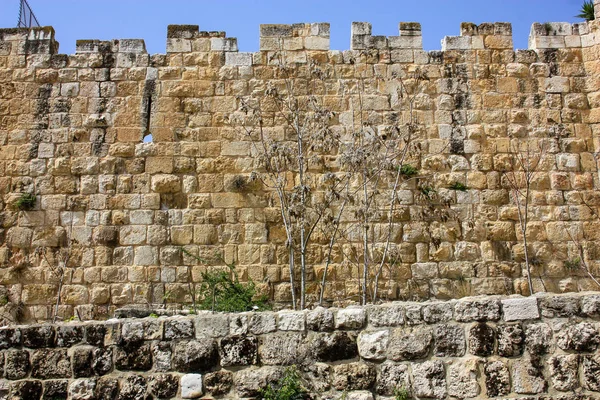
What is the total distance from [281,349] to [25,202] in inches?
225

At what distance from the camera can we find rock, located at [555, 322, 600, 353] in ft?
13.4

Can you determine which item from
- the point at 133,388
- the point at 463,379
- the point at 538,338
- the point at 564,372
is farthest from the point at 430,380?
the point at 133,388

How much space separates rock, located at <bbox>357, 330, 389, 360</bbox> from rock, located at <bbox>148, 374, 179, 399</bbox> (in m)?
1.34

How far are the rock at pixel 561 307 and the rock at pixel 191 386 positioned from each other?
251 cm

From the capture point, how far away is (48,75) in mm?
8828

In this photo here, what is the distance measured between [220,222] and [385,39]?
12.3 ft

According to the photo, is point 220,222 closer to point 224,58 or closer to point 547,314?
point 224,58

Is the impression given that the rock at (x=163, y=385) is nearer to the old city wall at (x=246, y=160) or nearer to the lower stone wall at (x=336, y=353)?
the lower stone wall at (x=336, y=353)

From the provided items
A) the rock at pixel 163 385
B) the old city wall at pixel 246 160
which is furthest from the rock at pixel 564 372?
the old city wall at pixel 246 160

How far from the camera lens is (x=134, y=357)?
4195 mm

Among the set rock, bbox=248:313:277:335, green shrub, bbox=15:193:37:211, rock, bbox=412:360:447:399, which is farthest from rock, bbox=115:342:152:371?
green shrub, bbox=15:193:37:211

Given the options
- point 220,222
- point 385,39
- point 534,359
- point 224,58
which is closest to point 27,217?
point 220,222

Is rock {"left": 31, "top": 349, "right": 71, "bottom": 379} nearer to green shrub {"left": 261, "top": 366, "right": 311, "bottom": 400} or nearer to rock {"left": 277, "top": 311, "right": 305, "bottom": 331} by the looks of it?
green shrub {"left": 261, "top": 366, "right": 311, "bottom": 400}

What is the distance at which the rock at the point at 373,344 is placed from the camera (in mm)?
4164
